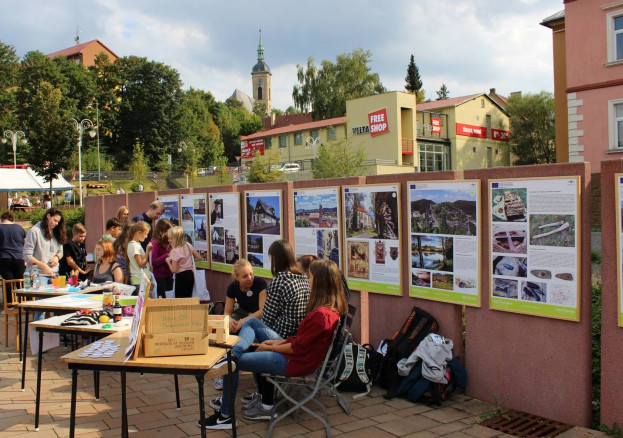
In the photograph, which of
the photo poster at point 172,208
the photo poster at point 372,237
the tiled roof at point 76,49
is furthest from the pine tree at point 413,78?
the photo poster at point 372,237

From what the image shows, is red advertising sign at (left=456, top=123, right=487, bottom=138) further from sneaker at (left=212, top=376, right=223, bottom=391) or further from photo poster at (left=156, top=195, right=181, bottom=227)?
sneaker at (left=212, top=376, right=223, bottom=391)

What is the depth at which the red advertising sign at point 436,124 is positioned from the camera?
4703 centimetres

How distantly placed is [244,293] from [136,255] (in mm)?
2143

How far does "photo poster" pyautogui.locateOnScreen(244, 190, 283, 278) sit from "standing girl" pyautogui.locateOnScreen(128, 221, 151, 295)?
1.42m

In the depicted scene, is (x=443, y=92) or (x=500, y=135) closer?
(x=500, y=135)

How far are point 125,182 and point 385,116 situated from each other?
2614cm

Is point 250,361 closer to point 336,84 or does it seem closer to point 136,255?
point 136,255

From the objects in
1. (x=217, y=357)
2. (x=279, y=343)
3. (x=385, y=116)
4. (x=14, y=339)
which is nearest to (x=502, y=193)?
(x=279, y=343)

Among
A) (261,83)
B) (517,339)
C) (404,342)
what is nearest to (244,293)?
(404,342)

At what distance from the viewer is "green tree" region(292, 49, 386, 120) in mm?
54312

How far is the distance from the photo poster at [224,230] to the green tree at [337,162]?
88.9ft

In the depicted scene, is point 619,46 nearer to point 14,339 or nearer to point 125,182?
point 14,339

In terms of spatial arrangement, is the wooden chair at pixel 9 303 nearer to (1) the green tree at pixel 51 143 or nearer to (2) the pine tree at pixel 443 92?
(1) the green tree at pixel 51 143

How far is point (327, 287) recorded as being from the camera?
4348 mm
